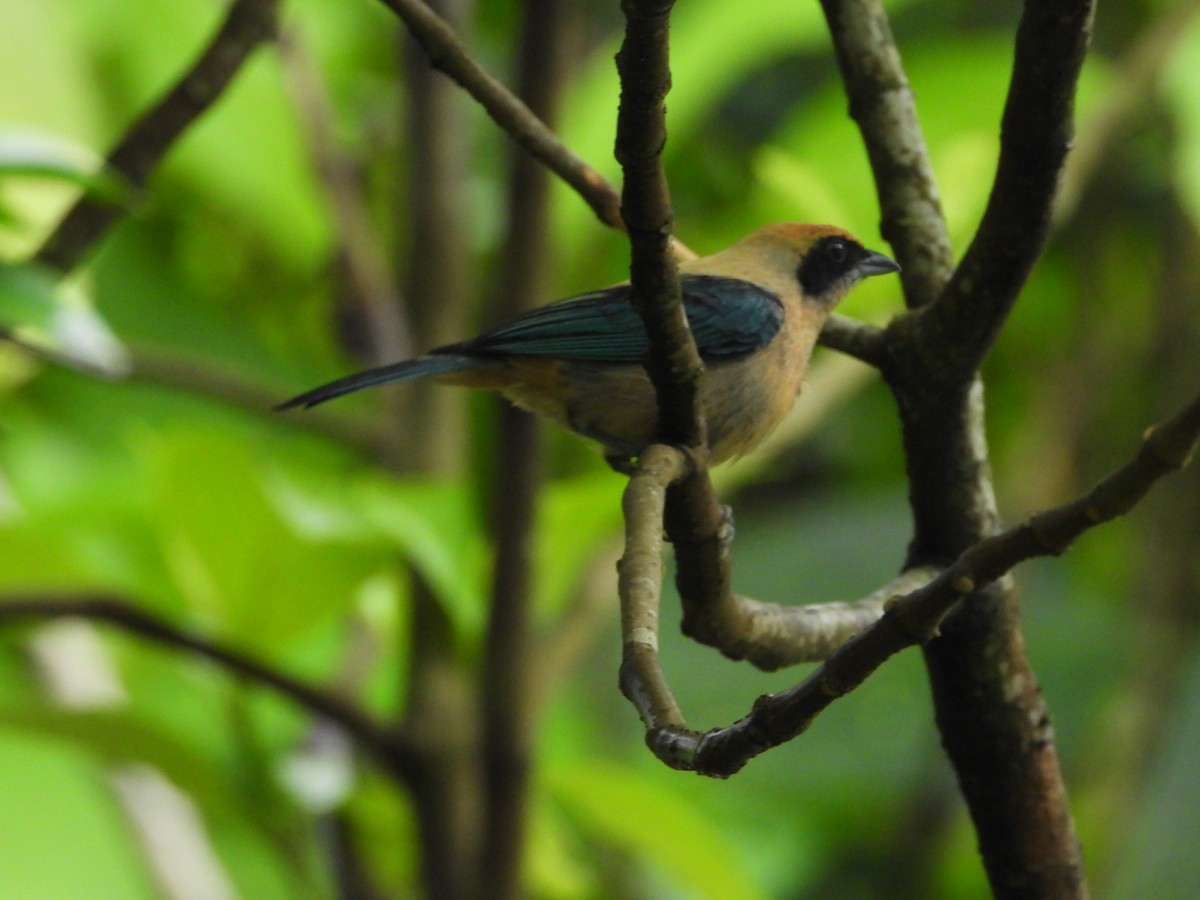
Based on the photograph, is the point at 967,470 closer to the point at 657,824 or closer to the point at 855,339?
the point at 855,339

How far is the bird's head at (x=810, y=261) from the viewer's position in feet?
8.89

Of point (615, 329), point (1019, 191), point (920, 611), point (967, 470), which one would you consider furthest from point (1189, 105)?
point (920, 611)

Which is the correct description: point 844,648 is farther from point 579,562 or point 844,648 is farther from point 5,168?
point 579,562

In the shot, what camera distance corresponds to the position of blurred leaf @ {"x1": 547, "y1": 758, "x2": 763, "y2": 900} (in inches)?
115

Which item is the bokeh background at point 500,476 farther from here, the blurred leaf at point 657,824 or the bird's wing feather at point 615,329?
the bird's wing feather at point 615,329

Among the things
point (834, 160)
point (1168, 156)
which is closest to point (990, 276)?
point (834, 160)

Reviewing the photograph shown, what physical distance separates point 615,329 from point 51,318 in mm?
883

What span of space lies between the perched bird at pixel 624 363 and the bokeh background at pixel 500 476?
348mm

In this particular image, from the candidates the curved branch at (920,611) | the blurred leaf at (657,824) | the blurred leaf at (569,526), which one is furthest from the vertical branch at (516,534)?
the curved branch at (920,611)

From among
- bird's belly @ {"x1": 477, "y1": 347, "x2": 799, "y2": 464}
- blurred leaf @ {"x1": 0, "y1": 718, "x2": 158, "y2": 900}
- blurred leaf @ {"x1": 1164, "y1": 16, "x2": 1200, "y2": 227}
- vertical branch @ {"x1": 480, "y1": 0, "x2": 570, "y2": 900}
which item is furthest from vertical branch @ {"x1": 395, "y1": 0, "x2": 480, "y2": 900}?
blurred leaf @ {"x1": 1164, "y1": 16, "x2": 1200, "y2": 227}

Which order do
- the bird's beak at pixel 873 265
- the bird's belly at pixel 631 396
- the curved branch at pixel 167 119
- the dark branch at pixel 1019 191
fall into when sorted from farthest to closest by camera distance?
the bird's beak at pixel 873 265
the bird's belly at pixel 631 396
the curved branch at pixel 167 119
the dark branch at pixel 1019 191

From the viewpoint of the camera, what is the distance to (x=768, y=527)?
468 cm

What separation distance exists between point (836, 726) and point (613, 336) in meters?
2.09

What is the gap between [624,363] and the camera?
2.39 m
